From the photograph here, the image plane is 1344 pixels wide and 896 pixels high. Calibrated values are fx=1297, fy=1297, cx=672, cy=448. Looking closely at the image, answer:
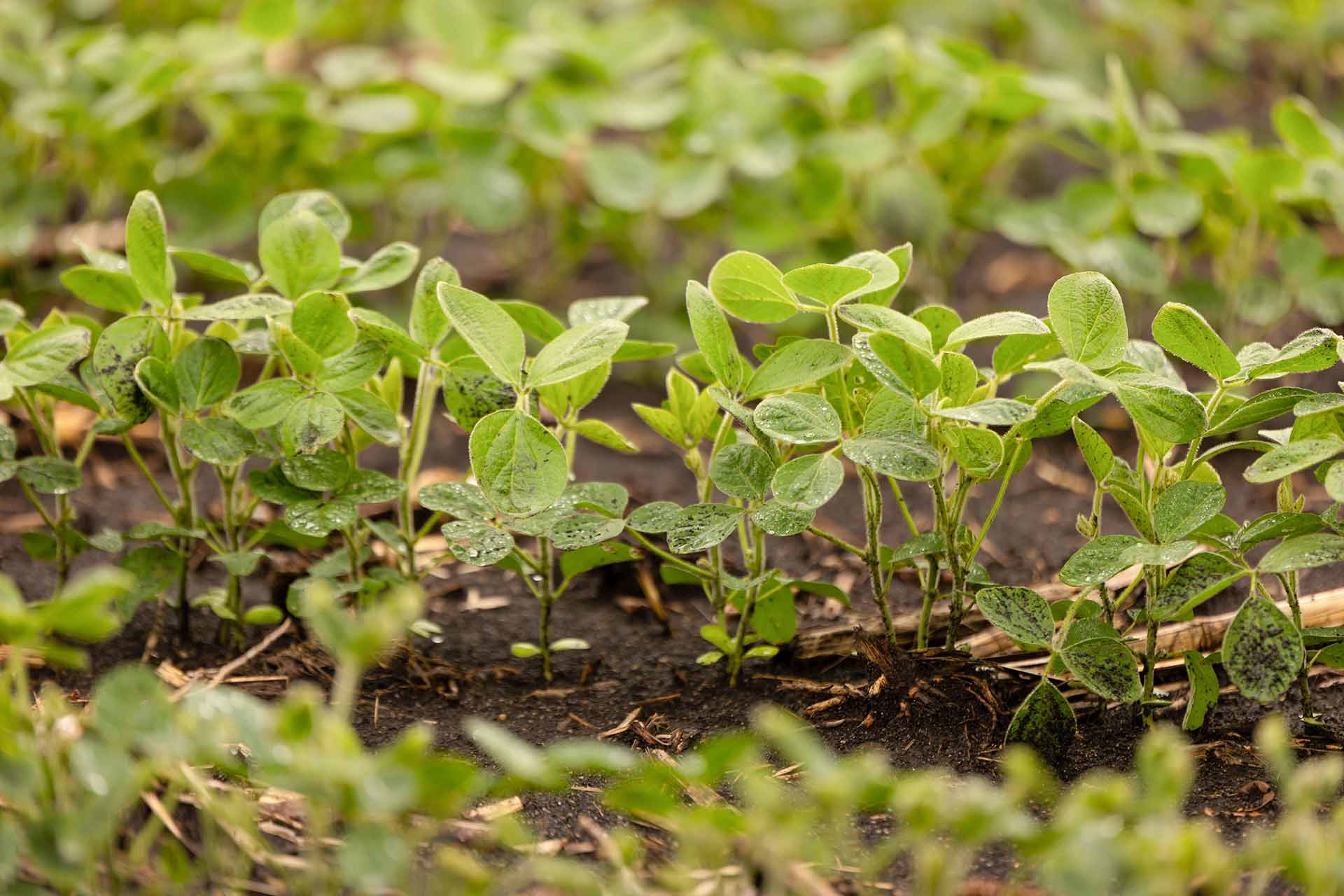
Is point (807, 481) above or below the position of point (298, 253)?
below

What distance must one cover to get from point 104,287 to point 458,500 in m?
0.44

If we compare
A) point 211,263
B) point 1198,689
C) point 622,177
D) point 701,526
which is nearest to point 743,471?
point 701,526

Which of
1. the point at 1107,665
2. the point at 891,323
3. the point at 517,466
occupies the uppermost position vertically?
the point at 891,323

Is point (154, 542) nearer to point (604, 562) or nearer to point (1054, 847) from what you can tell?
point (604, 562)

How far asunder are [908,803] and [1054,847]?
11cm

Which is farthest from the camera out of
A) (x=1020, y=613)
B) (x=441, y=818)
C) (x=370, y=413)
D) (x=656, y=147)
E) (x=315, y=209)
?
(x=656, y=147)

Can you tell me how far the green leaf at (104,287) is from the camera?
51.4 inches

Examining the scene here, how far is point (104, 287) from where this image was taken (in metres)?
1.33

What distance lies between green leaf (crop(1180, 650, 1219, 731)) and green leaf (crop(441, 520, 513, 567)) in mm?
641

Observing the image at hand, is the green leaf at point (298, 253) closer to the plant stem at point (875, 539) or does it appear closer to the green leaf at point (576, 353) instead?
the green leaf at point (576, 353)

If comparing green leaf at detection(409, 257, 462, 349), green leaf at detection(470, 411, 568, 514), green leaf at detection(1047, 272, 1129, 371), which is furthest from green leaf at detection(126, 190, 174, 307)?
green leaf at detection(1047, 272, 1129, 371)

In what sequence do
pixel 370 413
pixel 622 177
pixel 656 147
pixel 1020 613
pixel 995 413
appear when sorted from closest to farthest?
pixel 995 413
pixel 1020 613
pixel 370 413
pixel 622 177
pixel 656 147

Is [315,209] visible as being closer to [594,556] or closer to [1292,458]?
[594,556]

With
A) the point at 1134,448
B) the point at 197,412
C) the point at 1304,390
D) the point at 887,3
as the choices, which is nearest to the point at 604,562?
the point at 197,412
